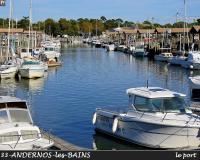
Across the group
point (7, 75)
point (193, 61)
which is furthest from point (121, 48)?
point (7, 75)

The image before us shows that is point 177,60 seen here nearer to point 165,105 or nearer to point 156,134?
point 165,105

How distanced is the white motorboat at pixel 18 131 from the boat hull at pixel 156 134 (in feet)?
18.7

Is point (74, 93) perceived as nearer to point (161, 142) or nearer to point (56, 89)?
point (56, 89)

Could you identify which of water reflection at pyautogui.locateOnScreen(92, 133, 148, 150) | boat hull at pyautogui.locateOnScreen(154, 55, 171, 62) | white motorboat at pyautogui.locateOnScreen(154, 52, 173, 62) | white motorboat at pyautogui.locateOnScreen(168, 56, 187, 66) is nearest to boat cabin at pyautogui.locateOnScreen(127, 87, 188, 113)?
water reflection at pyautogui.locateOnScreen(92, 133, 148, 150)

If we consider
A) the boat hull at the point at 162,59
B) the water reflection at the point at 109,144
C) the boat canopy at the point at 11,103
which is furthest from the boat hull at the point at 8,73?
the boat hull at the point at 162,59

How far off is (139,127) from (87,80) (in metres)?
40.0

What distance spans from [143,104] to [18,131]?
7694 millimetres

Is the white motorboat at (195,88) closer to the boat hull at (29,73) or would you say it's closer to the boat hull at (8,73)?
the boat hull at (8,73)

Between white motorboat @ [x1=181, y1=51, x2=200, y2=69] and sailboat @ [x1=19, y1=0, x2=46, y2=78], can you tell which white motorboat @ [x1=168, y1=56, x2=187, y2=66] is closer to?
white motorboat @ [x1=181, y1=51, x2=200, y2=69]

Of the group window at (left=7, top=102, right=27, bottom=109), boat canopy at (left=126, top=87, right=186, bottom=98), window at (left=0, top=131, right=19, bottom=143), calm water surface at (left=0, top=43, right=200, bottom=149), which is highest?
boat canopy at (left=126, top=87, right=186, bottom=98)

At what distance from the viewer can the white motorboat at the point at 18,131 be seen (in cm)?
1858

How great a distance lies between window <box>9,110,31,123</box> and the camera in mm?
20648

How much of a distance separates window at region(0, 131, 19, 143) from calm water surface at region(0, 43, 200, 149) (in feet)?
24.6

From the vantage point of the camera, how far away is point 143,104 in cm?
2458
